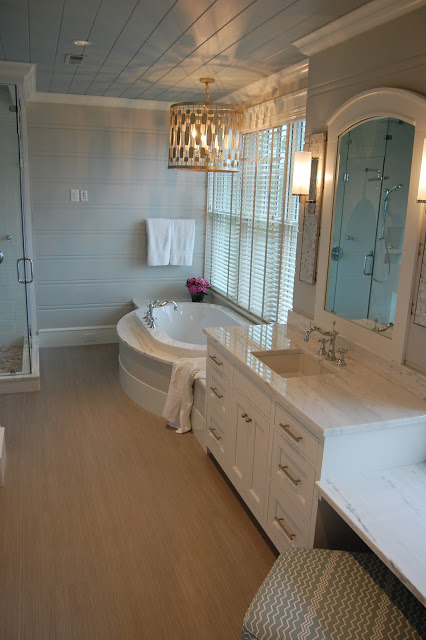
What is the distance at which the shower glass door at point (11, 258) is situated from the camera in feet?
13.7

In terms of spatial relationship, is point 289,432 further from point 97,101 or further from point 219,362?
point 97,101

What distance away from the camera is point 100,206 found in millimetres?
5297

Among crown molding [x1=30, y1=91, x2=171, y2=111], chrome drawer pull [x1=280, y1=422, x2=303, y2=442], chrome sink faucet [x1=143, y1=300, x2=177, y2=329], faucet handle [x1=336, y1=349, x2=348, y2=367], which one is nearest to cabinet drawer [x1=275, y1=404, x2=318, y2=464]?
chrome drawer pull [x1=280, y1=422, x2=303, y2=442]

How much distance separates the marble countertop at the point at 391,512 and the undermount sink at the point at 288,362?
0.86 meters

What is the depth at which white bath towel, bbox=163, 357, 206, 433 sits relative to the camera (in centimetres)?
355

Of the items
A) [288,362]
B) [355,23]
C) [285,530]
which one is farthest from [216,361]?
[355,23]

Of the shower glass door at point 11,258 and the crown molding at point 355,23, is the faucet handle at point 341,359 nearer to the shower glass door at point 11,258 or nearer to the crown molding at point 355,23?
the crown molding at point 355,23

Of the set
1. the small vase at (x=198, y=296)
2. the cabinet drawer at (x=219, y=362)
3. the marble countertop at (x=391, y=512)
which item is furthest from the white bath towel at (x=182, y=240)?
the marble countertop at (x=391, y=512)

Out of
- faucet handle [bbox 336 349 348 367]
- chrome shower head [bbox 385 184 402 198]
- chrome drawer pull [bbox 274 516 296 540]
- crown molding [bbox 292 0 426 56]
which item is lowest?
chrome drawer pull [bbox 274 516 296 540]

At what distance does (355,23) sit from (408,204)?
2.97 ft

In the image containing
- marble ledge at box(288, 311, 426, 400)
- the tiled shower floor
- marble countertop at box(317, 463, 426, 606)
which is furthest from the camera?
the tiled shower floor

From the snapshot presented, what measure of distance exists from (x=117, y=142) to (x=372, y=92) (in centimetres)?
334

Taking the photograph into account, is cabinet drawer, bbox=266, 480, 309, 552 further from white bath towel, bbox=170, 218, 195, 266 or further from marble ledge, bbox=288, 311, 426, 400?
white bath towel, bbox=170, 218, 195, 266

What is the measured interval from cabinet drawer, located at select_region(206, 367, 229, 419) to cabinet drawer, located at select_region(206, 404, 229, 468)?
6cm
